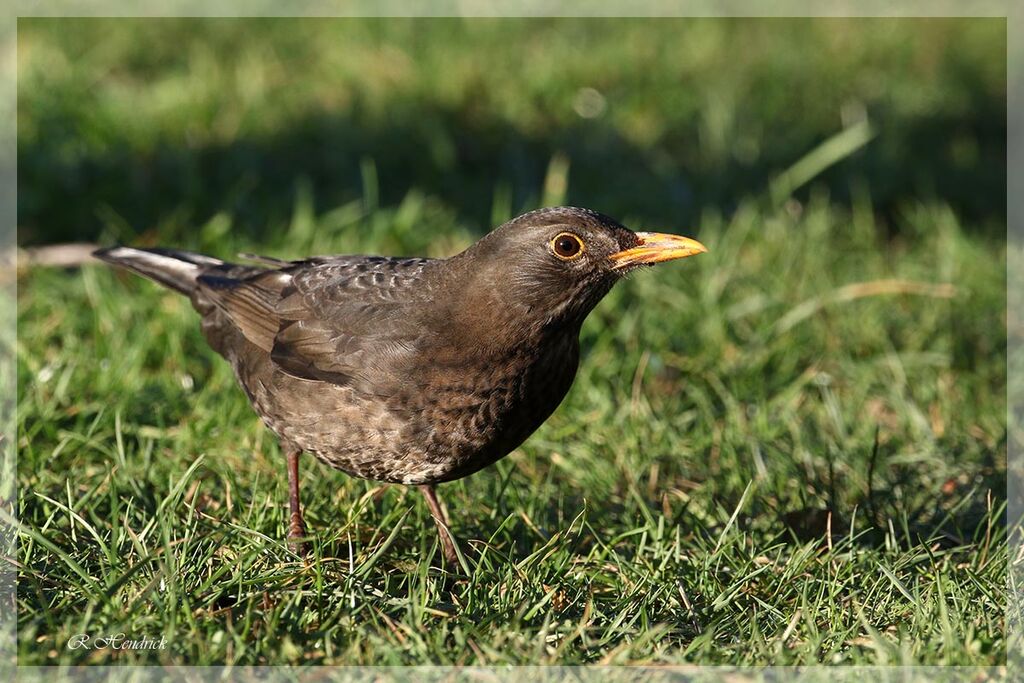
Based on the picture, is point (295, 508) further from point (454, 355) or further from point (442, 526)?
point (454, 355)

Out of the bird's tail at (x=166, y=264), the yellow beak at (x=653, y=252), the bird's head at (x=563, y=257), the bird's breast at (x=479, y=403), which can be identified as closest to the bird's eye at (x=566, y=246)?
the bird's head at (x=563, y=257)

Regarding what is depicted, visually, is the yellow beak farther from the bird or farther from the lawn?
the lawn

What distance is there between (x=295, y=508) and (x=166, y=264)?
1460 mm

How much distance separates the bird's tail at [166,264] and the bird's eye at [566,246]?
1788mm

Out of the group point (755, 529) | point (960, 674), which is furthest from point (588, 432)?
point (960, 674)

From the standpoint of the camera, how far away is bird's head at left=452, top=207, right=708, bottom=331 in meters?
4.32

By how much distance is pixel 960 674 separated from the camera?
3.77m

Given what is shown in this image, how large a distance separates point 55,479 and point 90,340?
1.37 m

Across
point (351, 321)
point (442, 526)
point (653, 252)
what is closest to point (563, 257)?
point (653, 252)

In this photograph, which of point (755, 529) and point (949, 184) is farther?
point (949, 184)

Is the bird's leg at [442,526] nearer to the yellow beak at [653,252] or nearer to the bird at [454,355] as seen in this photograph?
the bird at [454,355]

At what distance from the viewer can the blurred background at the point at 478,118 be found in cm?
727

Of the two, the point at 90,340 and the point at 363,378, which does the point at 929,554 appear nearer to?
the point at 363,378
